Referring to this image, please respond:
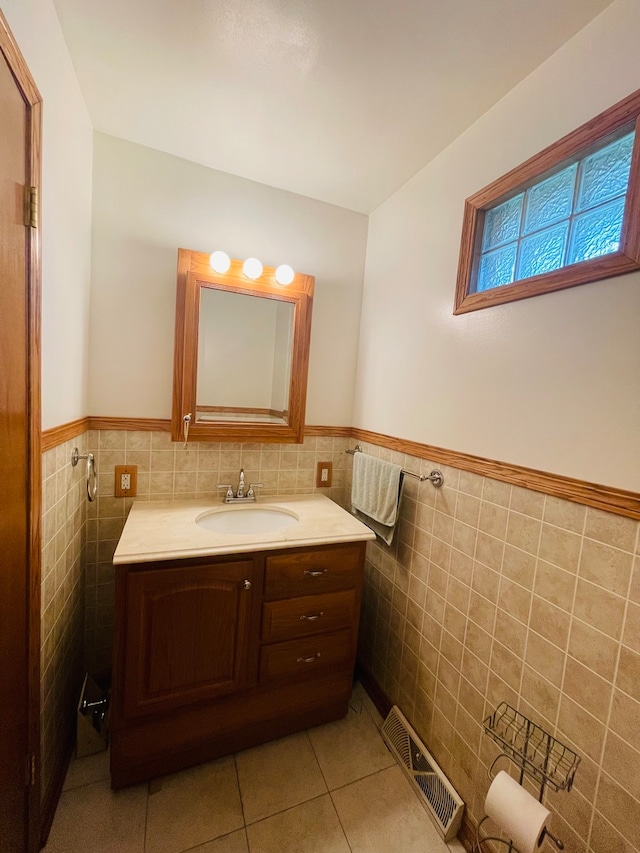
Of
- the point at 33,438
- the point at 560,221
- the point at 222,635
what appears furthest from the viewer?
the point at 222,635

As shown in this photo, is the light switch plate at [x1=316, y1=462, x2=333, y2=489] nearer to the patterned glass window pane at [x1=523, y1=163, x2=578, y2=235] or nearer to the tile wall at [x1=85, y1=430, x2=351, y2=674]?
the tile wall at [x1=85, y1=430, x2=351, y2=674]

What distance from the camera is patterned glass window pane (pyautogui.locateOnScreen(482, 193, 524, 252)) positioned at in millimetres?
1176

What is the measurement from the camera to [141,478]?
1.63 meters

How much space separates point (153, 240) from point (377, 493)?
1575 mm

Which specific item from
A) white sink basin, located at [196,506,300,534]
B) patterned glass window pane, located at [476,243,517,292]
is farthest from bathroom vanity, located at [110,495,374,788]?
patterned glass window pane, located at [476,243,517,292]

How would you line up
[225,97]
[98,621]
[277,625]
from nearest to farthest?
[225,97] → [277,625] → [98,621]

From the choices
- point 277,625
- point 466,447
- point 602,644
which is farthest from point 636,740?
point 277,625

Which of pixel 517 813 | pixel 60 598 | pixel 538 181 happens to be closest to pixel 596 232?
pixel 538 181

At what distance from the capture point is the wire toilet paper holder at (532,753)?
90 centimetres

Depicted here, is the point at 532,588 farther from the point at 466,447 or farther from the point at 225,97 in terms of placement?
the point at 225,97

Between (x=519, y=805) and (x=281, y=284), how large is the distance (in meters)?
2.00

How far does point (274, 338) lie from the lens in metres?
1.74

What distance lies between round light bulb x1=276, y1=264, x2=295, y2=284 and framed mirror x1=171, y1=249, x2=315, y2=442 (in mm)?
28

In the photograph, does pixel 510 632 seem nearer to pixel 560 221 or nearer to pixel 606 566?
pixel 606 566
